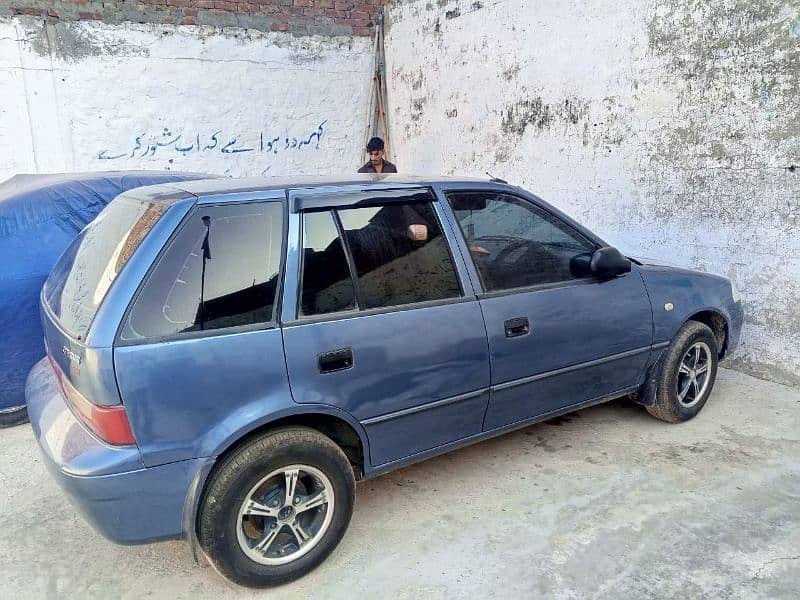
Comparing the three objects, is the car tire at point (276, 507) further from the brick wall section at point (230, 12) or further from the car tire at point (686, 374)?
the brick wall section at point (230, 12)

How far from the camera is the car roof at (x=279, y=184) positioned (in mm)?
2617

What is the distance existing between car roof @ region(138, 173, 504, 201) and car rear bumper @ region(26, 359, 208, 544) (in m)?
1.03

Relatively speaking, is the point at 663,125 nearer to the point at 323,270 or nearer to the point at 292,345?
the point at 323,270

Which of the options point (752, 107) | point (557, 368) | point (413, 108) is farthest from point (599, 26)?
point (557, 368)

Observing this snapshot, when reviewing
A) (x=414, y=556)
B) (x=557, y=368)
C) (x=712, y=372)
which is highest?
(x=557, y=368)

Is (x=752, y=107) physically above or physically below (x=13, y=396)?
above

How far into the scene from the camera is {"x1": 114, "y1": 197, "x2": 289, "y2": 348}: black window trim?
7.36 ft

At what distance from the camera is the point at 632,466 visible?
350cm

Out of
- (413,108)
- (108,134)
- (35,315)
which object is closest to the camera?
(35,315)

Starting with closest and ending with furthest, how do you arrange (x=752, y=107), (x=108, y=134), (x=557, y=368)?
(x=557, y=368)
(x=752, y=107)
(x=108, y=134)

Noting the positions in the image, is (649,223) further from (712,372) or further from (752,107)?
(712,372)

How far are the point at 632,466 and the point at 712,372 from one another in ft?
3.41

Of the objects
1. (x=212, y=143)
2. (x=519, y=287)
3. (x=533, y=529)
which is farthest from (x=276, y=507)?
(x=212, y=143)

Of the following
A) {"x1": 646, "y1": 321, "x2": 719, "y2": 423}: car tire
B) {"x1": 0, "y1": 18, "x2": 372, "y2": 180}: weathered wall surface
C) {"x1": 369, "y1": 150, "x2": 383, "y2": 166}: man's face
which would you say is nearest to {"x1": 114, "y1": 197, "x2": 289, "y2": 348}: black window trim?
{"x1": 646, "y1": 321, "x2": 719, "y2": 423}: car tire
